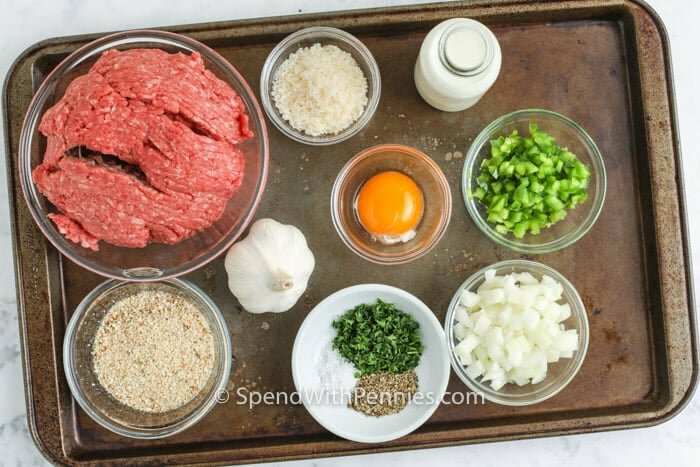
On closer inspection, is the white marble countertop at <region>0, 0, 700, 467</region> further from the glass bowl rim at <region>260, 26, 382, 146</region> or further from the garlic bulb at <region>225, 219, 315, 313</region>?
the garlic bulb at <region>225, 219, 315, 313</region>

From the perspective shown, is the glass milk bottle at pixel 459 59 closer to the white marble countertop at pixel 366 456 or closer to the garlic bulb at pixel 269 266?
the white marble countertop at pixel 366 456

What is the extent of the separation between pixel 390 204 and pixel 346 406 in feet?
2.54

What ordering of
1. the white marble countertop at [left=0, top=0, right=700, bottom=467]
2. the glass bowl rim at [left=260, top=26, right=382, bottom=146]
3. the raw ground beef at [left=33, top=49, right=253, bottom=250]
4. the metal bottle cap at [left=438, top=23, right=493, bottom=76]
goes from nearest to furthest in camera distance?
the raw ground beef at [left=33, top=49, right=253, bottom=250] < the metal bottle cap at [left=438, top=23, right=493, bottom=76] < the glass bowl rim at [left=260, top=26, right=382, bottom=146] < the white marble countertop at [left=0, top=0, right=700, bottom=467]

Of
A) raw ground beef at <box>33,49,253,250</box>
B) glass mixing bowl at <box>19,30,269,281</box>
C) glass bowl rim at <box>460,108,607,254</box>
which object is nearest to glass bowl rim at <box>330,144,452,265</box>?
glass bowl rim at <box>460,108,607,254</box>

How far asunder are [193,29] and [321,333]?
4.02ft

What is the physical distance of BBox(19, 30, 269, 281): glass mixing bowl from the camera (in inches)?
89.3

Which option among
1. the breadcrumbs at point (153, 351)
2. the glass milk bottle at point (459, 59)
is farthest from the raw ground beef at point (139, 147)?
the glass milk bottle at point (459, 59)

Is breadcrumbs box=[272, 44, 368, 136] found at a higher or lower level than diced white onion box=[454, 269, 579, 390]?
A: higher

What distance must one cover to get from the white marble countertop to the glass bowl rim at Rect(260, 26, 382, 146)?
0.21 m

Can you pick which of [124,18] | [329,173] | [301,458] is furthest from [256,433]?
[124,18]

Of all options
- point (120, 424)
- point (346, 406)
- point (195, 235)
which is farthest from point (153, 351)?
point (346, 406)

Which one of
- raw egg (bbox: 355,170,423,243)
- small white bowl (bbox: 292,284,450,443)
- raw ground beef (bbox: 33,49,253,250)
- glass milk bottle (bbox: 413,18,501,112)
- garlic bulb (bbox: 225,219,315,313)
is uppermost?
glass milk bottle (bbox: 413,18,501,112)

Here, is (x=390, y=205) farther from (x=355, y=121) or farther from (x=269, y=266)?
(x=269, y=266)

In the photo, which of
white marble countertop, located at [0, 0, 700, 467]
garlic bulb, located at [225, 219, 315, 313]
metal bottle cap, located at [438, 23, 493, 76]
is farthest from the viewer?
white marble countertop, located at [0, 0, 700, 467]
